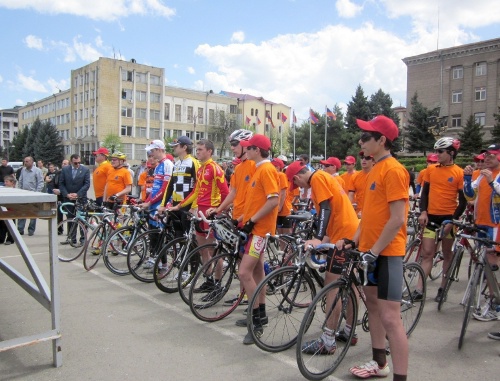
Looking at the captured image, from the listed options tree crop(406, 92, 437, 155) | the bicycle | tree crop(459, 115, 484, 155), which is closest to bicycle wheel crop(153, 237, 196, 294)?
the bicycle

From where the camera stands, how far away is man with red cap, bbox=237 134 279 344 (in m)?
4.69

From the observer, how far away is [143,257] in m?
6.97

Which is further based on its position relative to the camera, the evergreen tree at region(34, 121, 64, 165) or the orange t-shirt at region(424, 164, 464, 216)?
the evergreen tree at region(34, 121, 64, 165)

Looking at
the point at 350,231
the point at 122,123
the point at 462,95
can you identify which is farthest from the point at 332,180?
the point at 122,123

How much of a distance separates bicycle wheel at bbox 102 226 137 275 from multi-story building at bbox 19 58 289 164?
6423cm

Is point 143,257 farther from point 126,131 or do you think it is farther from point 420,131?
point 126,131

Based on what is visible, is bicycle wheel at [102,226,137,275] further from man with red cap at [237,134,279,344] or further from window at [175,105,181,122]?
window at [175,105,181,122]

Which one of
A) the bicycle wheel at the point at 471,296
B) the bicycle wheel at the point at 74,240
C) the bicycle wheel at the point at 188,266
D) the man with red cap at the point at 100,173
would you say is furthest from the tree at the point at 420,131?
the bicycle wheel at the point at 188,266

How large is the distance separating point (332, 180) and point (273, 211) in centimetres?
80

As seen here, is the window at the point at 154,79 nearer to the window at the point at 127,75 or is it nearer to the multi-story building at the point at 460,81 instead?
the window at the point at 127,75

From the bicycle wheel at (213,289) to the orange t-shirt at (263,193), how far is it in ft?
2.08

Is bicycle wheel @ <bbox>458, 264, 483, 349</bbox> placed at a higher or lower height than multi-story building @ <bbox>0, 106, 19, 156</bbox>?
lower

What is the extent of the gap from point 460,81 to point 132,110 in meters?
49.1

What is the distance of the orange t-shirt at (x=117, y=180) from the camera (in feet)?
30.5
